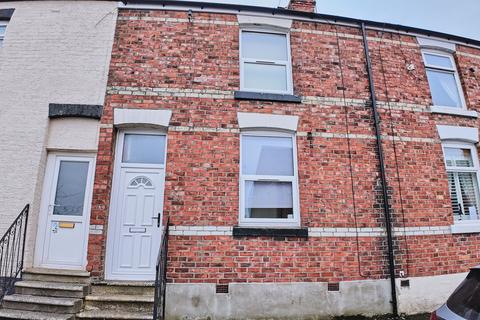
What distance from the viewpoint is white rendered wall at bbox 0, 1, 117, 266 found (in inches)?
223

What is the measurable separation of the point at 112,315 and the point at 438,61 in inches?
359

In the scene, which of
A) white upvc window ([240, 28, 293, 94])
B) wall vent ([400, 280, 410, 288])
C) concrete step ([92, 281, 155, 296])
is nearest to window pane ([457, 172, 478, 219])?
wall vent ([400, 280, 410, 288])

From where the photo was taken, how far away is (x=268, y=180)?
596 centimetres

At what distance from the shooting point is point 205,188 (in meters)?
5.70

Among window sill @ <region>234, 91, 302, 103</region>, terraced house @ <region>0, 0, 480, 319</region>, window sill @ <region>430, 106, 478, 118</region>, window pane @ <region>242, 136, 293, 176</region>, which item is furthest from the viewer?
window sill @ <region>430, 106, 478, 118</region>

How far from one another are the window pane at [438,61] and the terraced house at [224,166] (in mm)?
1001

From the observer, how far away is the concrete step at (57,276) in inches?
206

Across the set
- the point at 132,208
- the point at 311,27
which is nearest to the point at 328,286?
the point at 132,208

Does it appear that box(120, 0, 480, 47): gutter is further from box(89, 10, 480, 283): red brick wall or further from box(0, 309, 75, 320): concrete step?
box(0, 309, 75, 320): concrete step

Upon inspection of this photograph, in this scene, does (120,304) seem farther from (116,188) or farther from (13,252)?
(13,252)

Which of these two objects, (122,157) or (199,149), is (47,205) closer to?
(122,157)

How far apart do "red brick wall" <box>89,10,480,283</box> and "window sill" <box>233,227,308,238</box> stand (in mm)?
115

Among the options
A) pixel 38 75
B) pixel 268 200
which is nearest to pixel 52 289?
pixel 268 200

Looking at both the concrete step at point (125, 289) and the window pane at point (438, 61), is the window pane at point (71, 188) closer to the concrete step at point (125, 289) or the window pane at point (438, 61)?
the concrete step at point (125, 289)
